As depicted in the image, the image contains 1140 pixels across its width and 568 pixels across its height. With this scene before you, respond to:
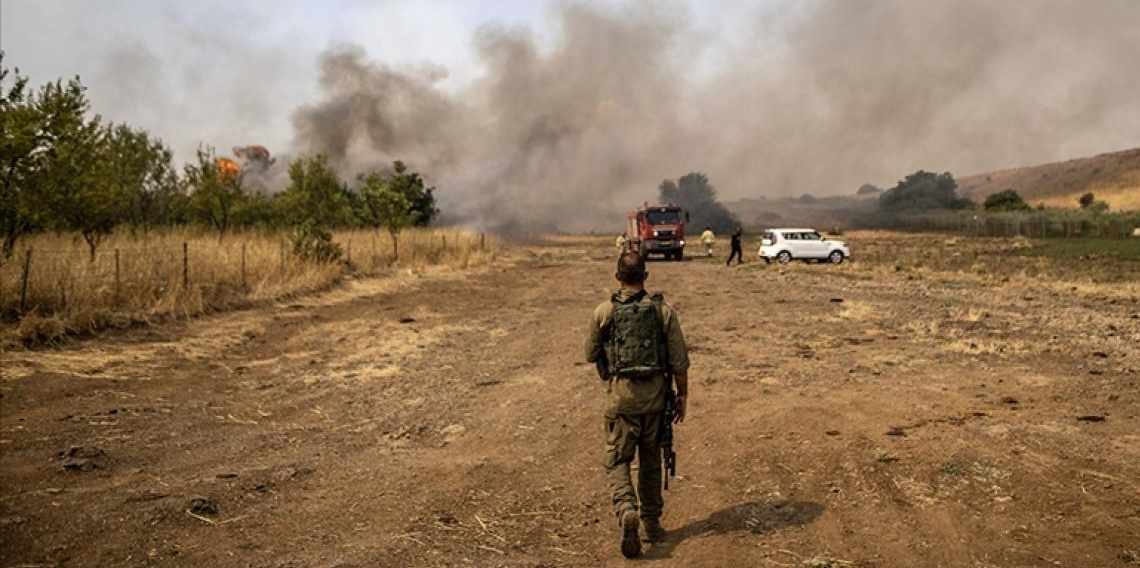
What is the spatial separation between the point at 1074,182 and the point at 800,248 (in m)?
135

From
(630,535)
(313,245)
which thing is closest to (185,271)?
(313,245)

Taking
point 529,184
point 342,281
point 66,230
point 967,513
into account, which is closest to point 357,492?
point 967,513

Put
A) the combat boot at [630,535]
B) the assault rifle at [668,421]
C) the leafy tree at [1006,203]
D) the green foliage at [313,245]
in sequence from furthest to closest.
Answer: the leafy tree at [1006,203], the green foliage at [313,245], the assault rifle at [668,421], the combat boot at [630,535]

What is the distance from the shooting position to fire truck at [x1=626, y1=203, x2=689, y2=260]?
3734cm

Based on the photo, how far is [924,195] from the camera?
130250 mm

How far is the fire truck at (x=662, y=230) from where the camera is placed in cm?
3734

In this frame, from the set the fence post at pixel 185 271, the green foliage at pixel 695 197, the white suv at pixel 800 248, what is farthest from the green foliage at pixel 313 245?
the green foliage at pixel 695 197

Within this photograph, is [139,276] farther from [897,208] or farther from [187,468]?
[897,208]

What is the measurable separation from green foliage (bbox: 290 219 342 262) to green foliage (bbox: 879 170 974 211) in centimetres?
11689

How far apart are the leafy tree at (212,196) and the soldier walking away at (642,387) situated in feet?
86.7

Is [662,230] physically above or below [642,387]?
above

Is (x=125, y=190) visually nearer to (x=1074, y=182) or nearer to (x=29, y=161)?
(x=29, y=161)

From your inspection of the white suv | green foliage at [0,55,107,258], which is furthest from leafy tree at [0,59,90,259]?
the white suv

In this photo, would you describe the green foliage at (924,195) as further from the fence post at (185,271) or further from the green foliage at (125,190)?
the fence post at (185,271)
